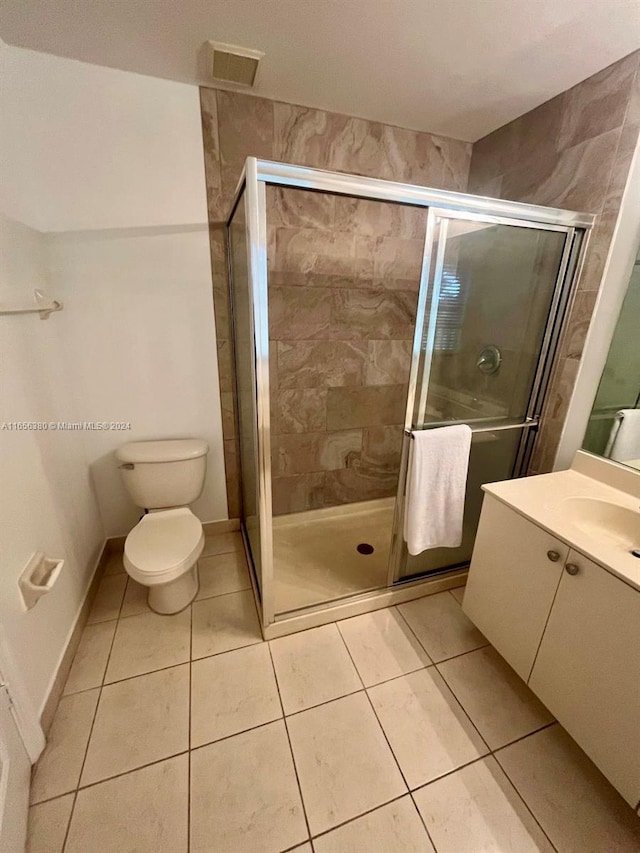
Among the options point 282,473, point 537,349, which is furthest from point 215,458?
point 537,349

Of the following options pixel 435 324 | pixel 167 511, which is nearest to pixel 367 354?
pixel 435 324

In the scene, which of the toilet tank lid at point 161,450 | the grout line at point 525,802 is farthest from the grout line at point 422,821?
the toilet tank lid at point 161,450

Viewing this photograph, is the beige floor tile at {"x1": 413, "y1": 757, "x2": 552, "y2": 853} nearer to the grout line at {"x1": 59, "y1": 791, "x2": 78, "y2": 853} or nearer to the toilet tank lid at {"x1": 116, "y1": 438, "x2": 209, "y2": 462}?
the grout line at {"x1": 59, "y1": 791, "x2": 78, "y2": 853}

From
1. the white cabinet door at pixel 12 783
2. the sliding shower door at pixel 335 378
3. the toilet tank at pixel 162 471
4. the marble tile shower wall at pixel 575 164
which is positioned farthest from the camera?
the sliding shower door at pixel 335 378

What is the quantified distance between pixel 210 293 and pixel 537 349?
1.67 m

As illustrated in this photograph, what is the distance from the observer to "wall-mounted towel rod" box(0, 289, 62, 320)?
47.1 inches

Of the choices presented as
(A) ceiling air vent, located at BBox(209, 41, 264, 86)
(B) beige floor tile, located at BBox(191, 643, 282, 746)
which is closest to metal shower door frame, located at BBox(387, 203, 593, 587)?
(B) beige floor tile, located at BBox(191, 643, 282, 746)

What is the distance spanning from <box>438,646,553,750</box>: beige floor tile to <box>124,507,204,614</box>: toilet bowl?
1221mm

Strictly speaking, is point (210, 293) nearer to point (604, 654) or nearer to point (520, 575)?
point (520, 575)

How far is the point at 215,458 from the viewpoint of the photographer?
2.09m

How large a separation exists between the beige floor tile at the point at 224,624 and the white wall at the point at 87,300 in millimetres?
534

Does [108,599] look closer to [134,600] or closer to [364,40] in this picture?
[134,600]

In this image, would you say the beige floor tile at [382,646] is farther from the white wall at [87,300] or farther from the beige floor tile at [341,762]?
the white wall at [87,300]

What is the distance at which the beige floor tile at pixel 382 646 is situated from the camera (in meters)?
1.44
